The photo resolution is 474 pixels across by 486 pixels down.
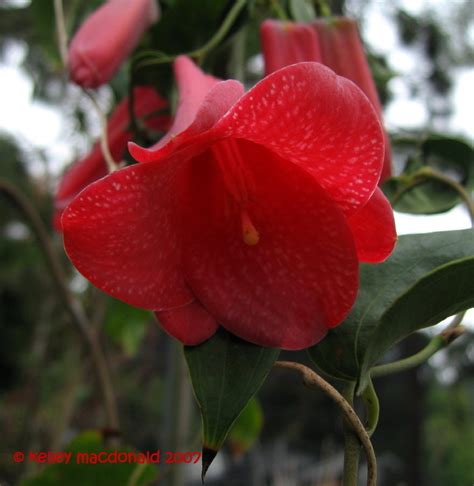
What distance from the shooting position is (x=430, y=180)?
396 mm

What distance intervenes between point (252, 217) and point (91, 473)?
269 millimetres

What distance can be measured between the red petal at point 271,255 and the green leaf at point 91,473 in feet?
0.64

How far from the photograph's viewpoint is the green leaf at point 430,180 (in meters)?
0.38

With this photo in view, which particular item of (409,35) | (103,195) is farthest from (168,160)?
(409,35)

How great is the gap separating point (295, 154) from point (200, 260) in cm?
6

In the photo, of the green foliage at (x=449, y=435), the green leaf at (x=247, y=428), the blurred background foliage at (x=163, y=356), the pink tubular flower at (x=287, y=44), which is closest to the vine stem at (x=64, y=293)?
the blurred background foliage at (x=163, y=356)

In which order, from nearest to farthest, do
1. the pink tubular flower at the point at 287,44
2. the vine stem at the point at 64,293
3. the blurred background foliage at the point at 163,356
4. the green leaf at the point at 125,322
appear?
the pink tubular flower at the point at 287,44
the blurred background foliage at the point at 163,356
the vine stem at the point at 64,293
the green leaf at the point at 125,322

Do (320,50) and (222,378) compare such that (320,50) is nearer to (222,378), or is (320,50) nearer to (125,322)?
(222,378)

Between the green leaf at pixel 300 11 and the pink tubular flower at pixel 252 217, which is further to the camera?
the green leaf at pixel 300 11

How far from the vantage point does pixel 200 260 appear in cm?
28

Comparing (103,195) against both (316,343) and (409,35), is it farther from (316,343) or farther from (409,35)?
(409,35)

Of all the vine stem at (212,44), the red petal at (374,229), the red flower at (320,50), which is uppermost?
the vine stem at (212,44)

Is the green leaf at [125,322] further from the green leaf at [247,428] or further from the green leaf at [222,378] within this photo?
the green leaf at [222,378]

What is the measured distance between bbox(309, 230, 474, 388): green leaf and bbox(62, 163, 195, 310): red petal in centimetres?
7
